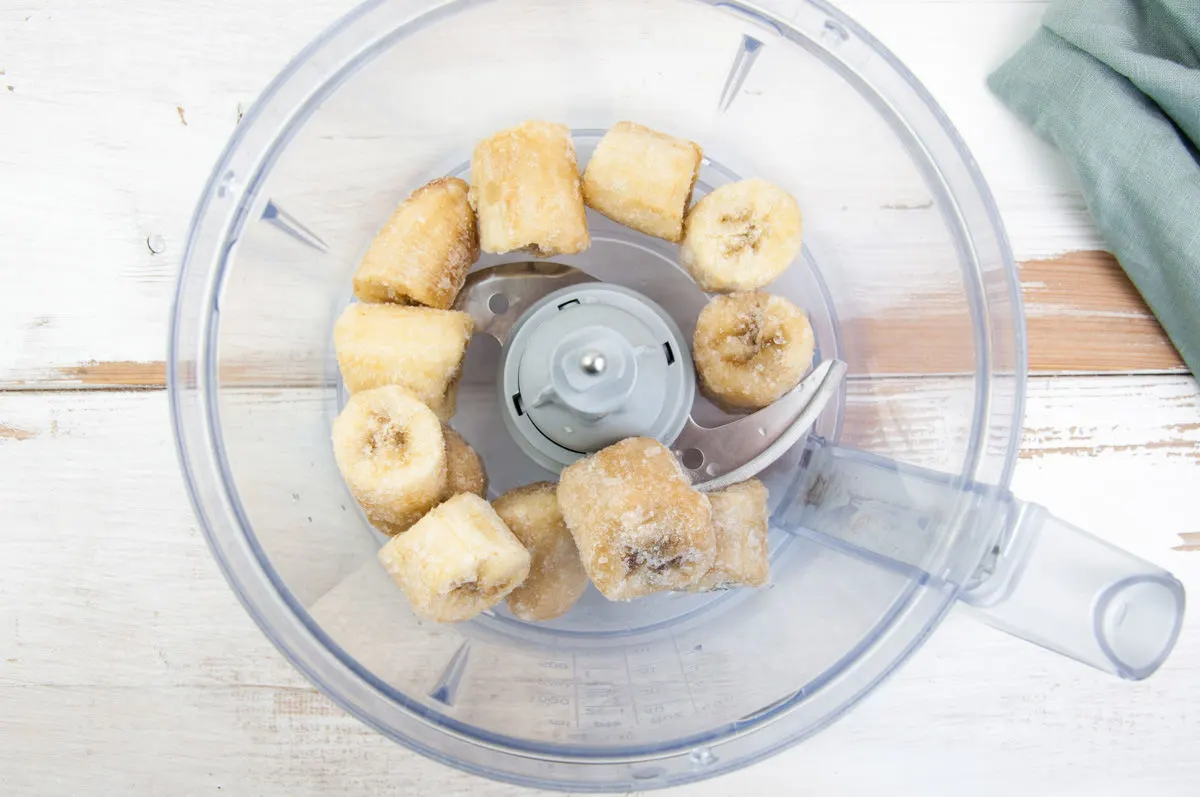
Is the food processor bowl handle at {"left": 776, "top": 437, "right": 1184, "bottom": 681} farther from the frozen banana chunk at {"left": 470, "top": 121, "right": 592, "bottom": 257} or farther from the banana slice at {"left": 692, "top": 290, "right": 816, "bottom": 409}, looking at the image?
the frozen banana chunk at {"left": 470, "top": 121, "right": 592, "bottom": 257}

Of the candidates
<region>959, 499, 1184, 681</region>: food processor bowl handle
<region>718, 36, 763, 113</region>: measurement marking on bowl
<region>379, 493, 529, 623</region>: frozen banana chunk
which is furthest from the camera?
<region>718, 36, 763, 113</region>: measurement marking on bowl

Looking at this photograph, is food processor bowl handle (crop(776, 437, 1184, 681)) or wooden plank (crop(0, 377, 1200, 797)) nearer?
food processor bowl handle (crop(776, 437, 1184, 681))

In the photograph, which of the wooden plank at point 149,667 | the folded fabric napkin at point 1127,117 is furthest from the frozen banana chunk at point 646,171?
the wooden plank at point 149,667

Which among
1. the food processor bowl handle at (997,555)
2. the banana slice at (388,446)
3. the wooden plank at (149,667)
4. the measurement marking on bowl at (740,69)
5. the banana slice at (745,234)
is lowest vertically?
the wooden plank at (149,667)

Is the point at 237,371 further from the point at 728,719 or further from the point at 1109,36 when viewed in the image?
the point at 1109,36

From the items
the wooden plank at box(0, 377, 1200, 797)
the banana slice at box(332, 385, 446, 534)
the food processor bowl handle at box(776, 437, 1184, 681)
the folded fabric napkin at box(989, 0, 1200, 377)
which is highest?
the folded fabric napkin at box(989, 0, 1200, 377)

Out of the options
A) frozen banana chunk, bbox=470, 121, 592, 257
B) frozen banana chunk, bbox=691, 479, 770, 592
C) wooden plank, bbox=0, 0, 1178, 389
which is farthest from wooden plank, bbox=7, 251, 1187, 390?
frozen banana chunk, bbox=470, 121, 592, 257

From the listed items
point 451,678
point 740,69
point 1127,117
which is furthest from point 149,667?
point 1127,117

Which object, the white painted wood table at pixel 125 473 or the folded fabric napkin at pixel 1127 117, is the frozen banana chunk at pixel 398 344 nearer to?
the white painted wood table at pixel 125 473
